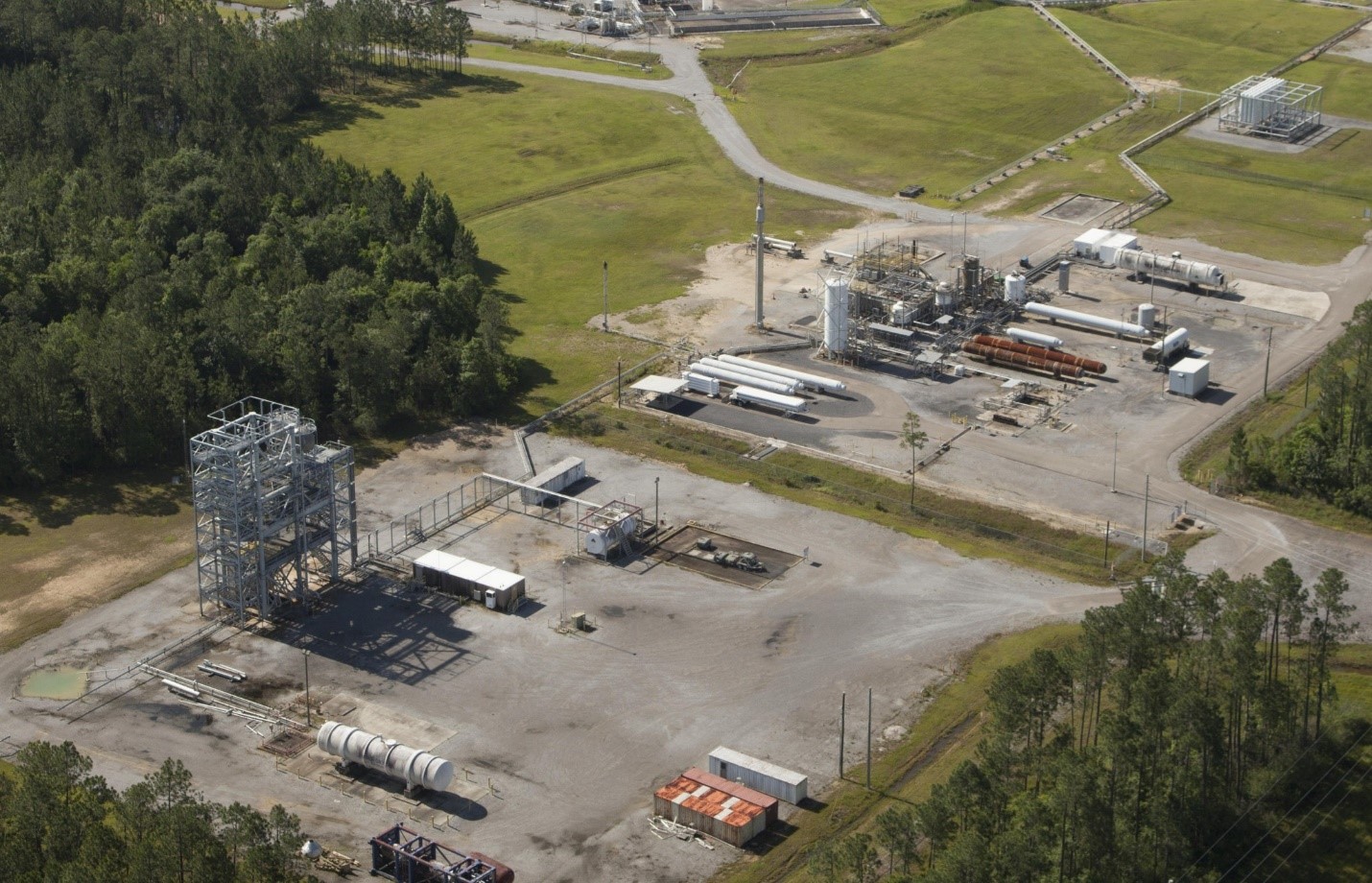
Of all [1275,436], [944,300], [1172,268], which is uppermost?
[1172,268]

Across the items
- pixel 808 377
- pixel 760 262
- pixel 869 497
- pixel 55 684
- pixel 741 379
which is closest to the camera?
pixel 55 684

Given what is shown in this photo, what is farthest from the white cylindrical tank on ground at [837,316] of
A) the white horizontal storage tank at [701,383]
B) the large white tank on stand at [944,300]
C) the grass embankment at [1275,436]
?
the grass embankment at [1275,436]

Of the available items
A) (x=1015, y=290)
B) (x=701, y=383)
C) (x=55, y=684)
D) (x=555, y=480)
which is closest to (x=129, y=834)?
(x=55, y=684)

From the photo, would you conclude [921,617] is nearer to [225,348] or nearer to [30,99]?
[225,348]

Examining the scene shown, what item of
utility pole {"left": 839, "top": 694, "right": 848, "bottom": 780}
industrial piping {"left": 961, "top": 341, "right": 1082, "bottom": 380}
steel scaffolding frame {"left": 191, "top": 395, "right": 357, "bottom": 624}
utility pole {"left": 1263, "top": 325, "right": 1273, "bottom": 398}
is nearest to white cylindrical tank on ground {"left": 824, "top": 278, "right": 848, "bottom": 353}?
industrial piping {"left": 961, "top": 341, "right": 1082, "bottom": 380}

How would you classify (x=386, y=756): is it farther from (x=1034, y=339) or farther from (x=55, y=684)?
(x=1034, y=339)

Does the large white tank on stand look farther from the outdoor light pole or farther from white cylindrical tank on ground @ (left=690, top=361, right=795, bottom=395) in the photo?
the outdoor light pole
